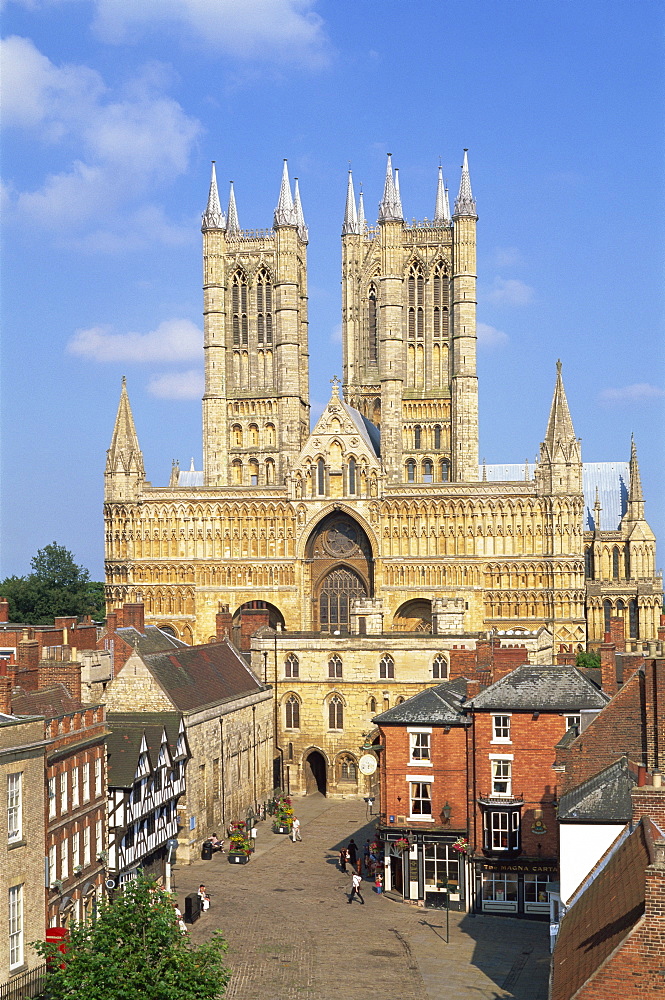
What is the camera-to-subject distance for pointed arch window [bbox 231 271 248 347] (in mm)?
108250

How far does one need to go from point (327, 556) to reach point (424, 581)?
7.77m

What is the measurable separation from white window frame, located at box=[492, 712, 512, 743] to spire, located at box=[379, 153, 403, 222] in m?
68.5

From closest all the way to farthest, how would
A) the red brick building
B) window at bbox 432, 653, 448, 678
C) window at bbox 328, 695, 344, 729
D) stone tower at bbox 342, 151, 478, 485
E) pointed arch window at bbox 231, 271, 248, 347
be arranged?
1. the red brick building
2. window at bbox 432, 653, 448, 678
3. window at bbox 328, 695, 344, 729
4. stone tower at bbox 342, 151, 478, 485
5. pointed arch window at bbox 231, 271, 248, 347

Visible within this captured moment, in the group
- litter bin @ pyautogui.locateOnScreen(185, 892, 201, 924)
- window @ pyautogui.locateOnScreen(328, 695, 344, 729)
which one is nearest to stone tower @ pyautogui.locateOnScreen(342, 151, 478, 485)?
window @ pyautogui.locateOnScreen(328, 695, 344, 729)

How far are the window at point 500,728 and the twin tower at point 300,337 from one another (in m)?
59.1

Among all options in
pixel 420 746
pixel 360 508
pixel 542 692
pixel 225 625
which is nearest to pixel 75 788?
pixel 420 746

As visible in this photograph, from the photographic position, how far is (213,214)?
10825 centimetres

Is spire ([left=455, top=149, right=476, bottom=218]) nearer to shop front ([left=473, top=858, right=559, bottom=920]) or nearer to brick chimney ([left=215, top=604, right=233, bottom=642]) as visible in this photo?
brick chimney ([left=215, top=604, right=233, bottom=642])

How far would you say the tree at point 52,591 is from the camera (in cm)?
10781

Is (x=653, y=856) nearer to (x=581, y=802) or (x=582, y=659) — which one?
(x=581, y=802)

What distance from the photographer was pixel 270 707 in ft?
202

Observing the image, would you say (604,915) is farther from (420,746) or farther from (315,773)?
(315,773)

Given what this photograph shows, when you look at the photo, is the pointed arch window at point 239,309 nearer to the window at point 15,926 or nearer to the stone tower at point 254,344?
the stone tower at point 254,344

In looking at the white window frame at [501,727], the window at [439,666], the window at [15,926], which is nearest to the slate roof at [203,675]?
the window at [439,666]
